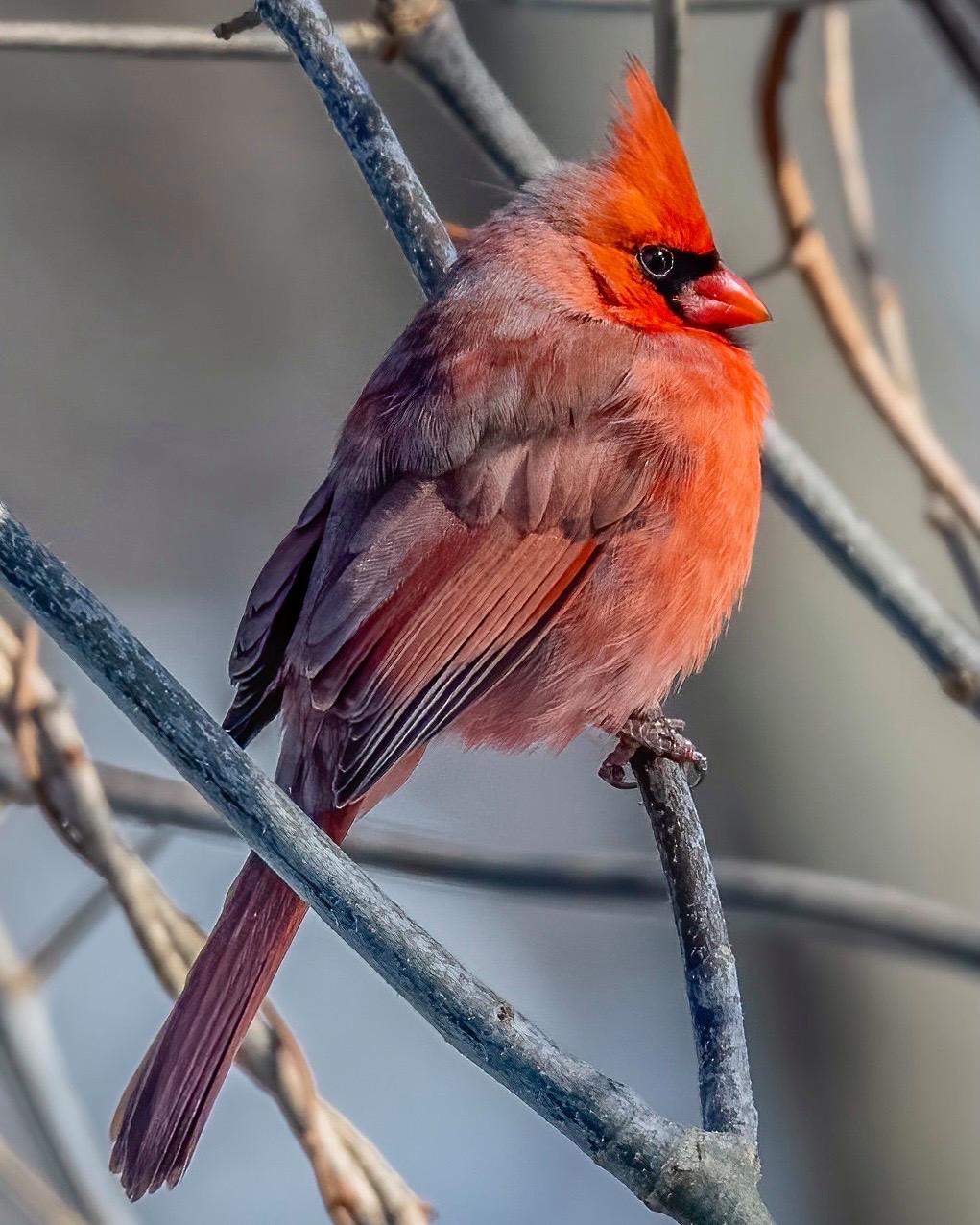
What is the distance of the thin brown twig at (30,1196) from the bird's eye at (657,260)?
61.2 inches

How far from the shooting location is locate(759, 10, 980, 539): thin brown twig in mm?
2719

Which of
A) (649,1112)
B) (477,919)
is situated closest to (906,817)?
(477,919)

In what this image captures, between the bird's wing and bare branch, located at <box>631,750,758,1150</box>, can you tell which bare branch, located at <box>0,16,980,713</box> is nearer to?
the bird's wing

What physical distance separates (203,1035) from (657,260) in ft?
4.47

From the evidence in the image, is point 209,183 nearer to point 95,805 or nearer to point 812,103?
point 812,103

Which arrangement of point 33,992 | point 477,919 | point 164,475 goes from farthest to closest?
1. point 164,475
2. point 477,919
3. point 33,992

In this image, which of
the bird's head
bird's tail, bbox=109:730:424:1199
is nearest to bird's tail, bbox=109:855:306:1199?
bird's tail, bbox=109:730:424:1199

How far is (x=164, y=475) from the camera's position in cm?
559

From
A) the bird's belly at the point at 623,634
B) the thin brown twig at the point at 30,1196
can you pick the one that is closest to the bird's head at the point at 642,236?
the bird's belly at the point at 623,634

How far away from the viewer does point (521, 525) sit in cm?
245

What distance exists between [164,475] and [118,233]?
0.89 m

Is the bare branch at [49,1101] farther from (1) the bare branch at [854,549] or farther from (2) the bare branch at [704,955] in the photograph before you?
(1) the bare branch at [854,549]

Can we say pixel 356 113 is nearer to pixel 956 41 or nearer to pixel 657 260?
pixel 657 260

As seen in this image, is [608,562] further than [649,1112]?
Yes
